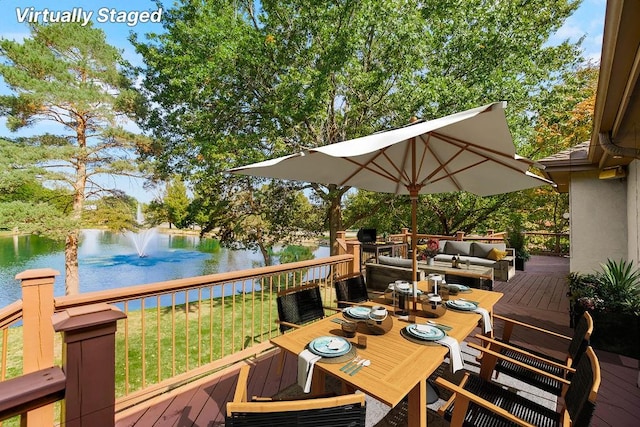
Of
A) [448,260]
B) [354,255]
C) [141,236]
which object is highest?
[354,255]

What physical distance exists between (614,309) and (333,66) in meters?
6.89

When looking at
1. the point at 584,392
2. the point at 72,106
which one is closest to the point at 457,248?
the point at 584,392

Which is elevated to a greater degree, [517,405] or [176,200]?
[176,200]

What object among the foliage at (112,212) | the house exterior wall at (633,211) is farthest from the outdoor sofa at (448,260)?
the foliage at (112,212)

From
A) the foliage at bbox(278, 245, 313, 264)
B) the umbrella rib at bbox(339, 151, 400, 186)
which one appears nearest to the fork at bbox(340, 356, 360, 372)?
the umbrella rib at bbox(339, 151, 400, 186)

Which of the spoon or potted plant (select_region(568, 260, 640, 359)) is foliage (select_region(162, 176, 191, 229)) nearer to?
the spoon

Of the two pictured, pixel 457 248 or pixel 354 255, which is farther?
pixel 457 248

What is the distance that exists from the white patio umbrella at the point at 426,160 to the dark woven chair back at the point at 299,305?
1101mm

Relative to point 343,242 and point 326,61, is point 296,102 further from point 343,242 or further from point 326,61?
point 343,242

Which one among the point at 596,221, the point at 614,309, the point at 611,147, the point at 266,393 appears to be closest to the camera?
the point at 266,393

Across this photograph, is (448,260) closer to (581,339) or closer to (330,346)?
(581,339)

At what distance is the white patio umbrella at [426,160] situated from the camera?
1814 mm

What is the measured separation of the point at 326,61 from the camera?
7.39 metres

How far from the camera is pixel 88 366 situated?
3.69 feet
